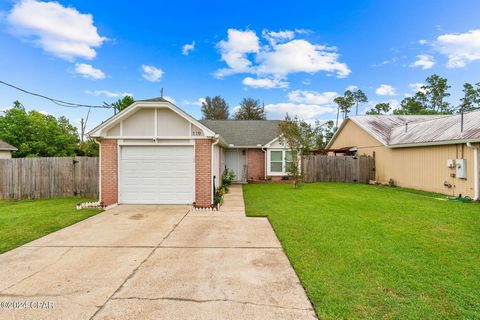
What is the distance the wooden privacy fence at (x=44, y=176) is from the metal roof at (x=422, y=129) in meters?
15.9

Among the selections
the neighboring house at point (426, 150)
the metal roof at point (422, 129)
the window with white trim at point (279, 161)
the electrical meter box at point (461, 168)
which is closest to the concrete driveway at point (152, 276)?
the electrical meter box at point (461, 168)


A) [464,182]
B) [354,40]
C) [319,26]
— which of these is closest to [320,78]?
[354,40]

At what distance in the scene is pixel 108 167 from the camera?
9.70 m

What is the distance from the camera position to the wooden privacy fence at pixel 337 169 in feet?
59.6

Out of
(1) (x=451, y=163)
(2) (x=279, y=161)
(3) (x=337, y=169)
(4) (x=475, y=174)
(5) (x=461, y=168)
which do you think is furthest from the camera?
(3) (x=337, y=169)

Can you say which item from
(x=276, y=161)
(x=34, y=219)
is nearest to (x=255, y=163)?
(x=276, y=161)

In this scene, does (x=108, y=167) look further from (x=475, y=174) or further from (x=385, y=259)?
(x=475, y=174)

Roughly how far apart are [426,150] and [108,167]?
1493cm

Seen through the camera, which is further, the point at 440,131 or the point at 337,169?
the point at 337,169

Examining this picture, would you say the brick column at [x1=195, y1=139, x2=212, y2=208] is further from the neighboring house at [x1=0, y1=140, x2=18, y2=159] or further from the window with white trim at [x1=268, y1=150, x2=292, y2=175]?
the neighboring house at [x1=0, y1=140, x2=18, y2=159]

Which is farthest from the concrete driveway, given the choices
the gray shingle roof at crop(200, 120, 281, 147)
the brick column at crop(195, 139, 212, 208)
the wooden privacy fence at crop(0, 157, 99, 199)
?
the gray shingle roof at crop(200, 120, 281, 147)

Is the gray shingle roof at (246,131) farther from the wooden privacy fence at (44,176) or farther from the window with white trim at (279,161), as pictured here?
the wooden privacy fence at (44,176)

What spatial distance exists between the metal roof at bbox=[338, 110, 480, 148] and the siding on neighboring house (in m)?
0.41

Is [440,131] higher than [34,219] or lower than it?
higher
